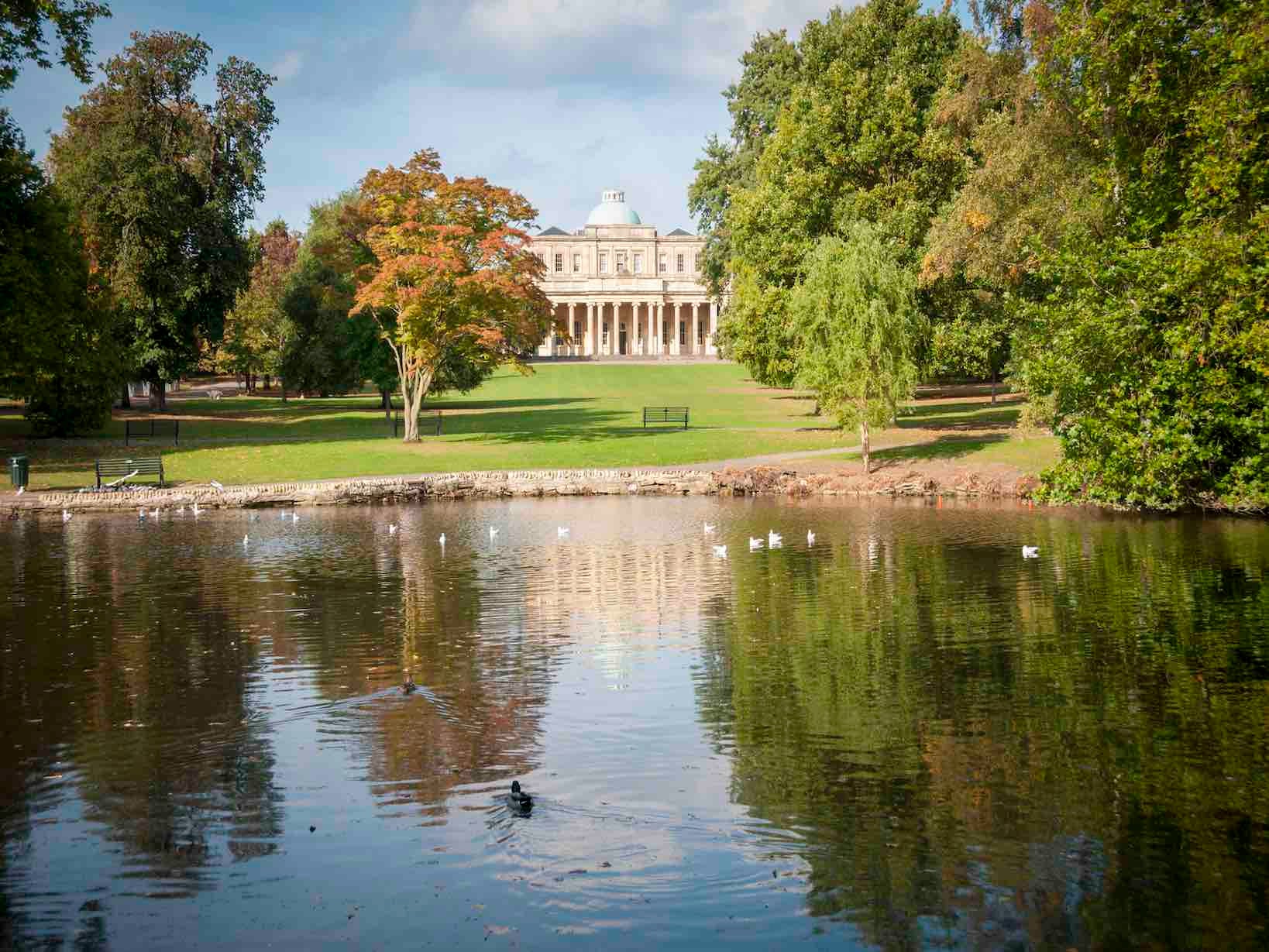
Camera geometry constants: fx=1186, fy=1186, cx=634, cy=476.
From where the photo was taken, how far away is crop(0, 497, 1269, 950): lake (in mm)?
8367

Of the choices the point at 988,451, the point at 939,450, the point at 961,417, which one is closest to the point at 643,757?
the point at 988,451

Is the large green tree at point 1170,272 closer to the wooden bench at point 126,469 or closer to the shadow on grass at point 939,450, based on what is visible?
the shadow on grass at point 939,450

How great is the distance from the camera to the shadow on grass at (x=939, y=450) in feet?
128

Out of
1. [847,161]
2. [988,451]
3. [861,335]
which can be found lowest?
[988,451]

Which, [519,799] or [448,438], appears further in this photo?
[448,438]

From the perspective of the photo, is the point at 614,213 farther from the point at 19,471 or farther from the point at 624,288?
the point at 19,471

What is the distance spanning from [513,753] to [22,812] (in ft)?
14.2

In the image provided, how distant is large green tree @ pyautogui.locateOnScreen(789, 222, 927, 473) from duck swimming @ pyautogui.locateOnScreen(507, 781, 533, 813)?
28.4 meters

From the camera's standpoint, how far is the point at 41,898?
28.1 feet

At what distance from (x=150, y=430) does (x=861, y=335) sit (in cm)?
3204

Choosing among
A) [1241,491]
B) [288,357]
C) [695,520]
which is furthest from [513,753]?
[288,357]

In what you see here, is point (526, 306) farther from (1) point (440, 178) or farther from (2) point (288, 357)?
(2) point (288, 357)

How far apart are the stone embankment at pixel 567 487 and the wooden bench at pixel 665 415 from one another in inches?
678

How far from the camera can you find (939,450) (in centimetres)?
4034
